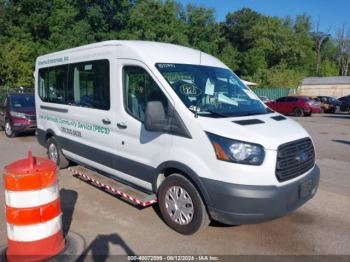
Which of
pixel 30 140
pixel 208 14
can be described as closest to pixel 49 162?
pixel 30 140

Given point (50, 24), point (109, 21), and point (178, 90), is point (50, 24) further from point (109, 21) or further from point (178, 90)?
point (178, 90)

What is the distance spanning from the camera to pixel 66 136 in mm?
6773

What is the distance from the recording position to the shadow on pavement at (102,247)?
3.86 metres

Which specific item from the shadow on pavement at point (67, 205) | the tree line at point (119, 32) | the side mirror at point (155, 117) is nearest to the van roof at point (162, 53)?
the side mirror at point (155, 117)

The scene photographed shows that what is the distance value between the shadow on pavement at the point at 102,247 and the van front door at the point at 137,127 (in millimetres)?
856

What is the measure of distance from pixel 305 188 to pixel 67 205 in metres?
3.53

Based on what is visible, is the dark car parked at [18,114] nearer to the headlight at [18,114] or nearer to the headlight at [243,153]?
the headlight at [18,114]

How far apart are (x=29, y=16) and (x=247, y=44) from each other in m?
40.0

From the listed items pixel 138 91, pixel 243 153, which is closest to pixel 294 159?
pixel 243 153

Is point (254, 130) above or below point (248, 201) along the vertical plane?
above

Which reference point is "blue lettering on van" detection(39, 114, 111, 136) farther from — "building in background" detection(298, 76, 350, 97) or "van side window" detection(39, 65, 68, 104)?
A: "building in background" detection(298, 76, 350, 97)

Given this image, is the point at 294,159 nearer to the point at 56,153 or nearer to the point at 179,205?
the point at 179,205

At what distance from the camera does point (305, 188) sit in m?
4.16

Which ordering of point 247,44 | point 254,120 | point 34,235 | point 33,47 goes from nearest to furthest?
point 34,235 → point 254,120 → point 33,47 → point 247,44
